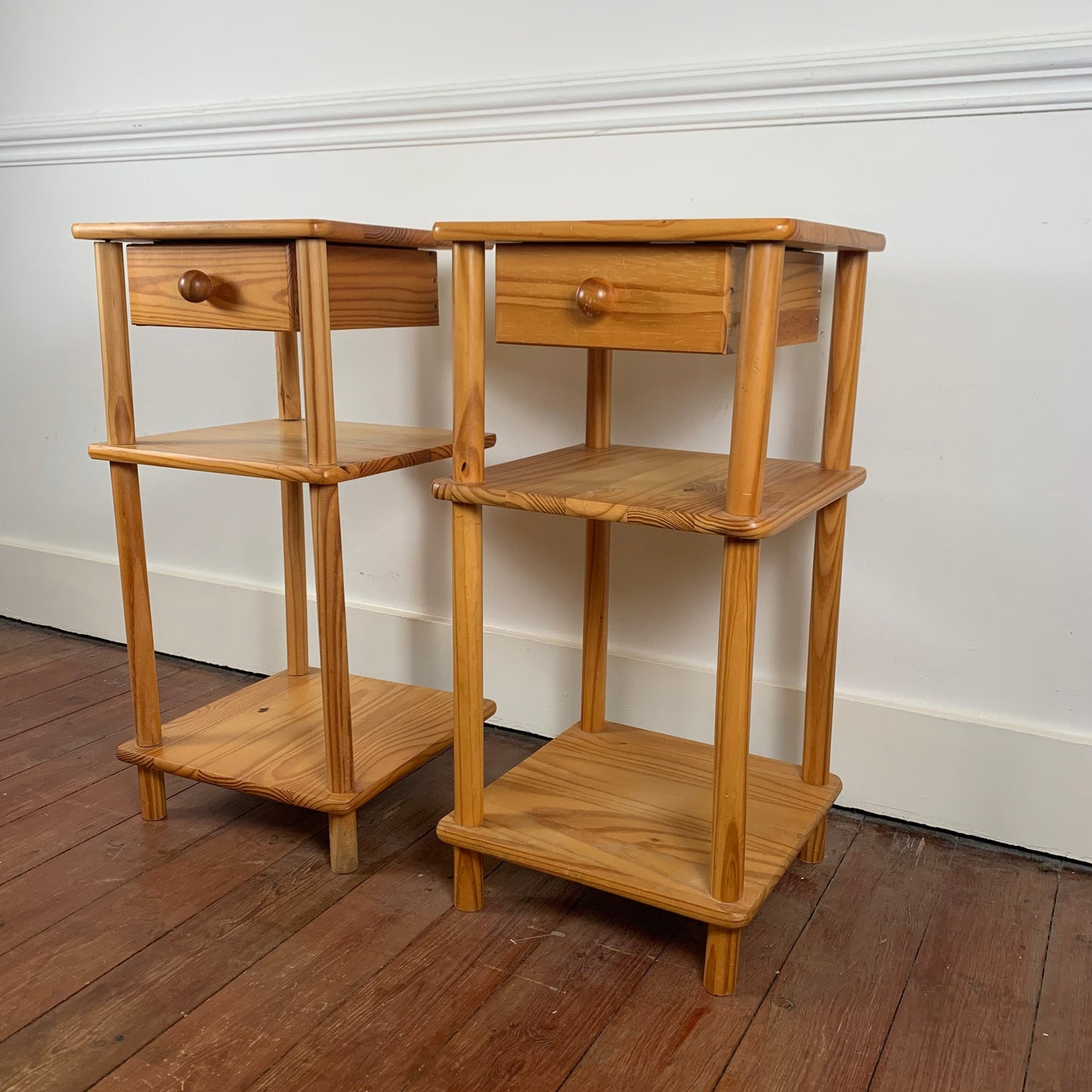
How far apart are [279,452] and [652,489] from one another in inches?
18.5

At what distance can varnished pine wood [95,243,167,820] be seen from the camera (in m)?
1.30

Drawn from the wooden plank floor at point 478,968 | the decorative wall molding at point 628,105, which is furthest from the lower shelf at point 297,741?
the decorative wall molding at point 628,105

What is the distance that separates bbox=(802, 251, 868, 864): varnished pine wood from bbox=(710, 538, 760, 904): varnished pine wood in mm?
273

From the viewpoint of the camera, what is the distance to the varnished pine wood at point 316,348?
1163 millimetres

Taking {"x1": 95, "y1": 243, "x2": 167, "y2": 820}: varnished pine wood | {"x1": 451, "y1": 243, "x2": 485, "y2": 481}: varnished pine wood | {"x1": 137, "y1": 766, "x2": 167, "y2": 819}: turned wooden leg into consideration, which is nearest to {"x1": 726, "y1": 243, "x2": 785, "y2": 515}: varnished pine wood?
{"x1": 451, "y1": 243, "x2": 485, "y2": 481}: varnished pine wood

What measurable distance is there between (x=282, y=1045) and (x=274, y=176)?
132 cm

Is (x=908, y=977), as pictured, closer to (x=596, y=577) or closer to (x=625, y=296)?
(x=596, y=577)

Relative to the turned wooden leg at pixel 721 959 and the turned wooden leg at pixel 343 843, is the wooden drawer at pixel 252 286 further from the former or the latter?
the turned wooden leg at pixel 721 959

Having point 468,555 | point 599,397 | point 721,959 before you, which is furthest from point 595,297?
point 721,959

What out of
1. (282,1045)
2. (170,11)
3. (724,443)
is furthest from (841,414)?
(170,11)

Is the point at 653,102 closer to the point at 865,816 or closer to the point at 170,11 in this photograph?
the point at 170,11

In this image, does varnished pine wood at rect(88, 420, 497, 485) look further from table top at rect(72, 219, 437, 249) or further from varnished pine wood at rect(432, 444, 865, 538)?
table top at rect(72, 219, 437, 249)

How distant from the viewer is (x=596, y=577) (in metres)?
1.48

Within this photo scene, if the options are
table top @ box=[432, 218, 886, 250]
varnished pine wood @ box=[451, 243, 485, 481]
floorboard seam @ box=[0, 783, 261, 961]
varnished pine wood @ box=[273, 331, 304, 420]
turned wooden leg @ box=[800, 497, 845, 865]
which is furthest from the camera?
varnished pine wood @ box=[273, 331, 304, 420]
